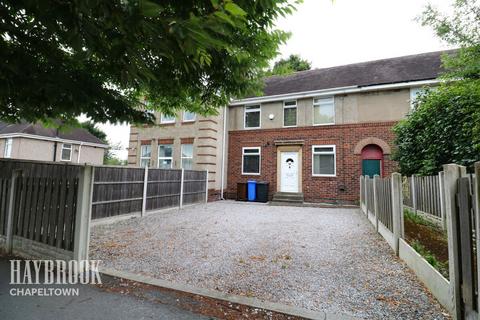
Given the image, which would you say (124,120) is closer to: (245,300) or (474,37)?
(245,300)

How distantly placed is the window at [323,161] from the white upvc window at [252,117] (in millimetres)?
3685

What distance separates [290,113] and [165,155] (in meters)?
7.81

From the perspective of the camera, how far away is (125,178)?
790cm

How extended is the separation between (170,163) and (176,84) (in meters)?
11.7

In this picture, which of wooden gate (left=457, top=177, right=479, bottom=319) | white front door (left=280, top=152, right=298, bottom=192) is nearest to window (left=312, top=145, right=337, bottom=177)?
white front door (left=280, top=152, right=298, bottom=192)

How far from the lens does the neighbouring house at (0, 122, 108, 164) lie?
1881cm

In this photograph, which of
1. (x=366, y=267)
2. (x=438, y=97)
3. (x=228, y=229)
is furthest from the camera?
(x=438, y=97)

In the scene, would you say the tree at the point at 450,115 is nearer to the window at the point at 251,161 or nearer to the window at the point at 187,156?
the window at the point at 251,161

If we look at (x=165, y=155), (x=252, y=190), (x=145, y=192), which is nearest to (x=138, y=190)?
(x=145, y=192)

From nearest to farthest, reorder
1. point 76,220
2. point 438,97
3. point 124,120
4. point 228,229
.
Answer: point 76,220 < point 124,120 < point 228,229 < point 438,97

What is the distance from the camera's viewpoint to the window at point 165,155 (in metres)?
15.0

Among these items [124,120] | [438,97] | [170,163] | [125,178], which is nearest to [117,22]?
[124,120]

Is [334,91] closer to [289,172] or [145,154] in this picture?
[289,172]

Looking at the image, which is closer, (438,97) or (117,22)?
(117,22)
